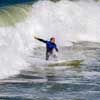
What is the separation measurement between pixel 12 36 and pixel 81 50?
3371 mm

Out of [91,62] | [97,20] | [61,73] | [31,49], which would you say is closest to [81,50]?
[31,49]

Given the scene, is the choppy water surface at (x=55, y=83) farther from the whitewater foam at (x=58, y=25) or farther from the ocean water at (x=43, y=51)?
the whitewater foam at (x=58, y=25)

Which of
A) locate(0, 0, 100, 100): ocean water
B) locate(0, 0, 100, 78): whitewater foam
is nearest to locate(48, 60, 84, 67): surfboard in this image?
locate(0, 0, 100, 100): ocean water

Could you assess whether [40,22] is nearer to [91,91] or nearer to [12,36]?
[12,36]

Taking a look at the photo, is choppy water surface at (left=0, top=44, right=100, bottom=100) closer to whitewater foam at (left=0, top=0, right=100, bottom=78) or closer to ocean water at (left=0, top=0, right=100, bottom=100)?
ocean water at (left=0, top=0, right=100, bottom=100)

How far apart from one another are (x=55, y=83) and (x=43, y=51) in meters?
7.56

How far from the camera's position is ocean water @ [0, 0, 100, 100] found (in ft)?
52.0

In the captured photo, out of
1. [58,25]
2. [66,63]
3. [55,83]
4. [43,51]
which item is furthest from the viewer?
[58,25]

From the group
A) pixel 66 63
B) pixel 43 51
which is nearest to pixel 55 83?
pixel 66 63

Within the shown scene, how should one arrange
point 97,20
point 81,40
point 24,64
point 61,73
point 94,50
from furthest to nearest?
point 97,20 < point 81,40 < point 94,50 < point 24,64 < point 61,73

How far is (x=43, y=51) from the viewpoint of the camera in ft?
80.1

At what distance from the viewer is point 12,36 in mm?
23125

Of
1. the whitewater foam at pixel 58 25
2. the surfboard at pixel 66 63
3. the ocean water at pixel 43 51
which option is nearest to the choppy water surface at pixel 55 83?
the ocean water at pixel 43 51

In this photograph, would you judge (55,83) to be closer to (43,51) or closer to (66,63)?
(66,63)
